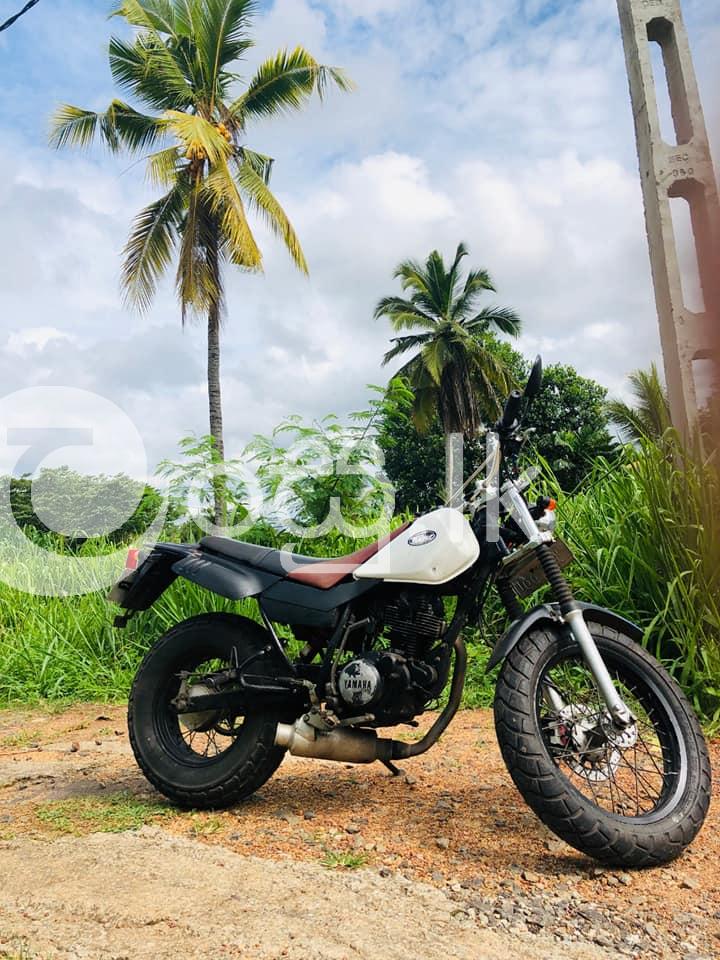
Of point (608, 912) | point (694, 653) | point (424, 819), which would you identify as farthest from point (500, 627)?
point (608, 912)

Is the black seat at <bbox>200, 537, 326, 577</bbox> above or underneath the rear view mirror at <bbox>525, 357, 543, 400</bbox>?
underneath

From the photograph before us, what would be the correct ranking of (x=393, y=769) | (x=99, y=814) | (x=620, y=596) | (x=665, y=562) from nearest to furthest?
(x=99, y=814) → (x=393, y=769) → (x=665, y=562) → (x=620, y=596)

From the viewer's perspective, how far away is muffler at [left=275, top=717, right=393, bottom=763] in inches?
128

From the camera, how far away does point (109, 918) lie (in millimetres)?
2389

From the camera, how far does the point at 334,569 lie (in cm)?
334

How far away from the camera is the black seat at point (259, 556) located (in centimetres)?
347

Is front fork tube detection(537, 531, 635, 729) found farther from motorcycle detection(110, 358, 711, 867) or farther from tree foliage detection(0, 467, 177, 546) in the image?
tree foliage detection(0, 467, 177, 546)

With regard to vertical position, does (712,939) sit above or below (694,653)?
below

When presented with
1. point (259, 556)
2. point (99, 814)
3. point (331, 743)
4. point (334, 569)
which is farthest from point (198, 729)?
point (334, 569)

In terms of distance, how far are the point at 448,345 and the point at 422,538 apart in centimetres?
2705

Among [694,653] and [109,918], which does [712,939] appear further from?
[694,653]

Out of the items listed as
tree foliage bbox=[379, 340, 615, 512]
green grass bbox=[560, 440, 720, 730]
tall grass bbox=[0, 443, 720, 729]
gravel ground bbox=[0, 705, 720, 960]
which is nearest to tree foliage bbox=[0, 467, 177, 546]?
tall grass bbox=[0, 443, 720, 729]

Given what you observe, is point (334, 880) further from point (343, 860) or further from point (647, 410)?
point (647, 410)

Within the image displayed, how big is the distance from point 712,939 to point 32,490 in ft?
106
